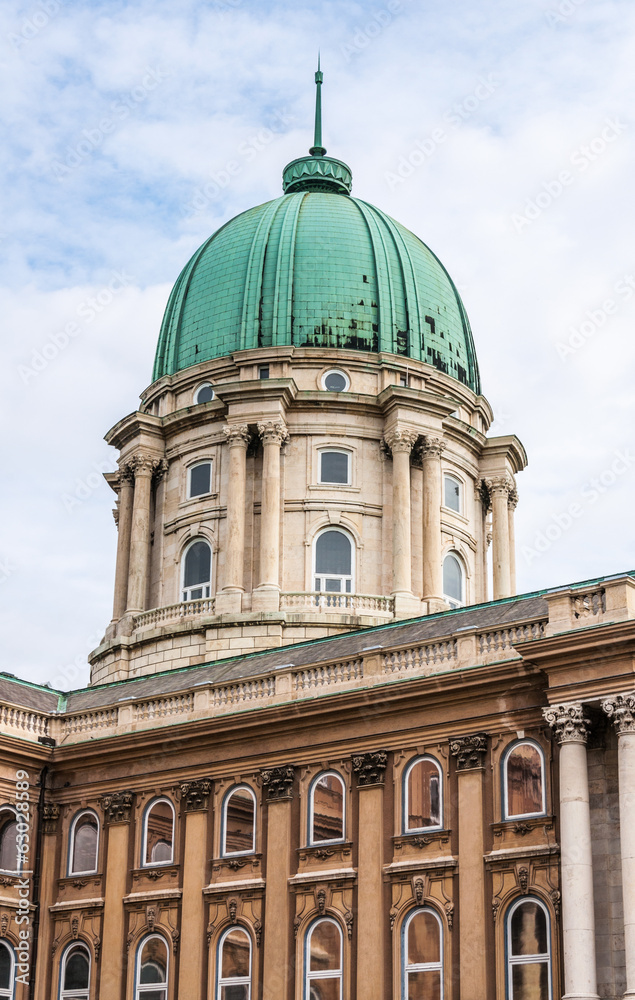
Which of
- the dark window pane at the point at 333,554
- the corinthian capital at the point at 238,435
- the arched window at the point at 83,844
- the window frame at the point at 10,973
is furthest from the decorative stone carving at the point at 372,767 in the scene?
the corinthian capital at the point at 238,435

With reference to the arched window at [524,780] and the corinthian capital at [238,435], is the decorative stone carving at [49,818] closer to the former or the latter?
the arched window at [524,780]

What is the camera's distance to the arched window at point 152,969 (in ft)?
136

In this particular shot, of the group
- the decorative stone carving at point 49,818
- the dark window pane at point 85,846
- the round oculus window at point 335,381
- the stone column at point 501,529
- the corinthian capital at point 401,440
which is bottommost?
the dark window pane at point 85,846

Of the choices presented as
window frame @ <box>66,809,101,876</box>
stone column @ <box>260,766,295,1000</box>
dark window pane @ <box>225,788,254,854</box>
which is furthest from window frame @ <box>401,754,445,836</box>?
window frame @ <box>66,809,101,876</box>

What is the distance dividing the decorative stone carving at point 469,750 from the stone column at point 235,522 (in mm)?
19396

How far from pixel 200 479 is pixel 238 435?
2835mm

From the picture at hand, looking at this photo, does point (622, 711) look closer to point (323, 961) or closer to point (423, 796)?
point (423, 796)

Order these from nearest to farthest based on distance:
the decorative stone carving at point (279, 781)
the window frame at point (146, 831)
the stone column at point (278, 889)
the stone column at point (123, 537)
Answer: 1. the stone column at point (278, 889)
2. the decorative stone carving at point (279, 781)
3. the window frame at point (146, 831)
4. the stone column at point (123, 537)

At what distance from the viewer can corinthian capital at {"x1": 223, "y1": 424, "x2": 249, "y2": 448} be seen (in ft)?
196

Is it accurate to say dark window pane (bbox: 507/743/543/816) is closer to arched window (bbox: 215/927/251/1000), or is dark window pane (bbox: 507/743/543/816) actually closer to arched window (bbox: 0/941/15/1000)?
arched window (bbox: 215/927/251/1000)

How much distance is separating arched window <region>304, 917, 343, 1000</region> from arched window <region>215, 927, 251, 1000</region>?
5.85 ft

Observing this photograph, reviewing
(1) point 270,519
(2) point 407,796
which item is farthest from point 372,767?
(1) point 270,519

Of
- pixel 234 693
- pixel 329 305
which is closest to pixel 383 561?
pixel 329 305

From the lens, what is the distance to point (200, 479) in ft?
202
